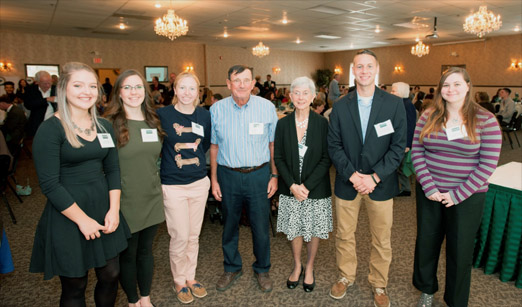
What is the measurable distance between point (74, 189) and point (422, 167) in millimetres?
2049

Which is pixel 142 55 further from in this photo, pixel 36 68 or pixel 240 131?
pixel 240 131

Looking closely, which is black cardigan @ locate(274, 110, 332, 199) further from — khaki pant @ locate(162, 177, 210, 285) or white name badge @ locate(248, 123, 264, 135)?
khaki pant @ locate(162, 177, 210, 285)

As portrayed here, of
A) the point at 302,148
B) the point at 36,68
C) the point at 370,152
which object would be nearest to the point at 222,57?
the point at 36,68

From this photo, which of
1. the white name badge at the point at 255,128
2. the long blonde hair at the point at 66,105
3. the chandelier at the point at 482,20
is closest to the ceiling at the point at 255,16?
the chandelier at the point at 482,20

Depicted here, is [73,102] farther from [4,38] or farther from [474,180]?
[4,38]

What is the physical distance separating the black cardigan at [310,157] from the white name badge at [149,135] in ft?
2.91

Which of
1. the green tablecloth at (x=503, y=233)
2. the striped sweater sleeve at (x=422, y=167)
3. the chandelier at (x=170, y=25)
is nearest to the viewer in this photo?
the striped sweater sleeve at (x=422, y=167)

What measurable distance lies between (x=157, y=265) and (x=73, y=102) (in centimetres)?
191

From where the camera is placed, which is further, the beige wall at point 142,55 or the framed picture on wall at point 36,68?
the framed picture on wall at point 36,68

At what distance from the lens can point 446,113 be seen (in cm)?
210

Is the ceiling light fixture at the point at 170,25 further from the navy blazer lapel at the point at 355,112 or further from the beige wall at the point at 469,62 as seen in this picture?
the beige wall at the point at 469,62

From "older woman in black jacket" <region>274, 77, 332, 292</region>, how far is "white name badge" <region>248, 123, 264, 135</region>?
0.13m

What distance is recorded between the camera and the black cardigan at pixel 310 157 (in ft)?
7.79

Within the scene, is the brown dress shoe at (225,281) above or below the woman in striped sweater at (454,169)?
below
